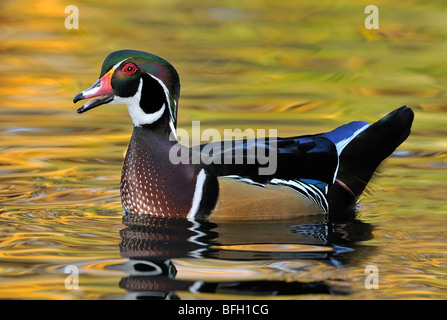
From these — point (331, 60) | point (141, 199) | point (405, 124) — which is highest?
point (331, 60)

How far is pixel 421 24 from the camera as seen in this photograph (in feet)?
44.0

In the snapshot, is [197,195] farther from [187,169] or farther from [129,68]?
[129,68]

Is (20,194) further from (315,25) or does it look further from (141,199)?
(315,25)

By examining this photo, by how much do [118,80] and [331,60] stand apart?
5.57m

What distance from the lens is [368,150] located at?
7586mm

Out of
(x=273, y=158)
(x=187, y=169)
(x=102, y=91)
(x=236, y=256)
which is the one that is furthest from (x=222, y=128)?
(x=236, y=256)

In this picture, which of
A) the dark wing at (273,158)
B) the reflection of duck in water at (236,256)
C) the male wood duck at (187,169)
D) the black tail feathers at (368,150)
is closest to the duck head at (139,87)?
the male wood duck at (187,169)

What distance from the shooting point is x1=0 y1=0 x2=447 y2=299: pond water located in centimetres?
571

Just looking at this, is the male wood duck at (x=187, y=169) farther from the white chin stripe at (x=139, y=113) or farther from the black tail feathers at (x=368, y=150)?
the black tail feathers at (x=368, y=150)

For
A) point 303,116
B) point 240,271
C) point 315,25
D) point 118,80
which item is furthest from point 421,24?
point 240,271

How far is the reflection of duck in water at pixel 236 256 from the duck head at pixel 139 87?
0.79 metres

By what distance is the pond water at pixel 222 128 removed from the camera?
571cm

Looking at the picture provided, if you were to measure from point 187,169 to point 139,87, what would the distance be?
27.9 inches

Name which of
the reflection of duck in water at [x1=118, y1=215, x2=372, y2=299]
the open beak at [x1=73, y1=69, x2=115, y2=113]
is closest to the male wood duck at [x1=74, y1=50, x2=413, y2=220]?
the open beak at [x1=73, y1=69, x2=115, y2=113]
